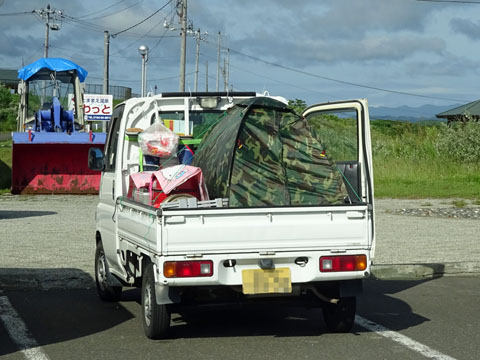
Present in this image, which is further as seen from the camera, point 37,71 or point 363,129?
point 37,71

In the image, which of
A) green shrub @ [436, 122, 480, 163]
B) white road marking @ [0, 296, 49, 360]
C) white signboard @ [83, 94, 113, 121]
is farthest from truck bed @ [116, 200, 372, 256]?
white signboard @ [83, 94, 113, 121]

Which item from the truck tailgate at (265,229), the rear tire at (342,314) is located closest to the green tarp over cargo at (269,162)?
the truck tailgate at (265,229)

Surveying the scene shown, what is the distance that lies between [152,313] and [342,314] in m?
1.67

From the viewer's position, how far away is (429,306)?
9.03m

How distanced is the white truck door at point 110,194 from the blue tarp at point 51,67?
18872 mm

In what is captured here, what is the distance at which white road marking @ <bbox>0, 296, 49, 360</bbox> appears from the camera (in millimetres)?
6695

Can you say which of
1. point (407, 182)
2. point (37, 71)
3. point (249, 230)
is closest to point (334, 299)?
point (249, 230)

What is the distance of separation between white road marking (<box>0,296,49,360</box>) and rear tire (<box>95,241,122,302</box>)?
0.98 m

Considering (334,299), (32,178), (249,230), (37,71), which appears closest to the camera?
(249,230)

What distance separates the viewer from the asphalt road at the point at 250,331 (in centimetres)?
672

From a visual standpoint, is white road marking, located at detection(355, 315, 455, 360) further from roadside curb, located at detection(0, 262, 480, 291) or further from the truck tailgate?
roadside curb, located at detection(0, 262, 480, 291)

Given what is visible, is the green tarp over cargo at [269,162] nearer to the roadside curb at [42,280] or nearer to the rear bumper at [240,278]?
the rear bumper at [240,278]

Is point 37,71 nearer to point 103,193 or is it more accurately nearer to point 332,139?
point 332,139

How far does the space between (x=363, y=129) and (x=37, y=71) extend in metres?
21.1
